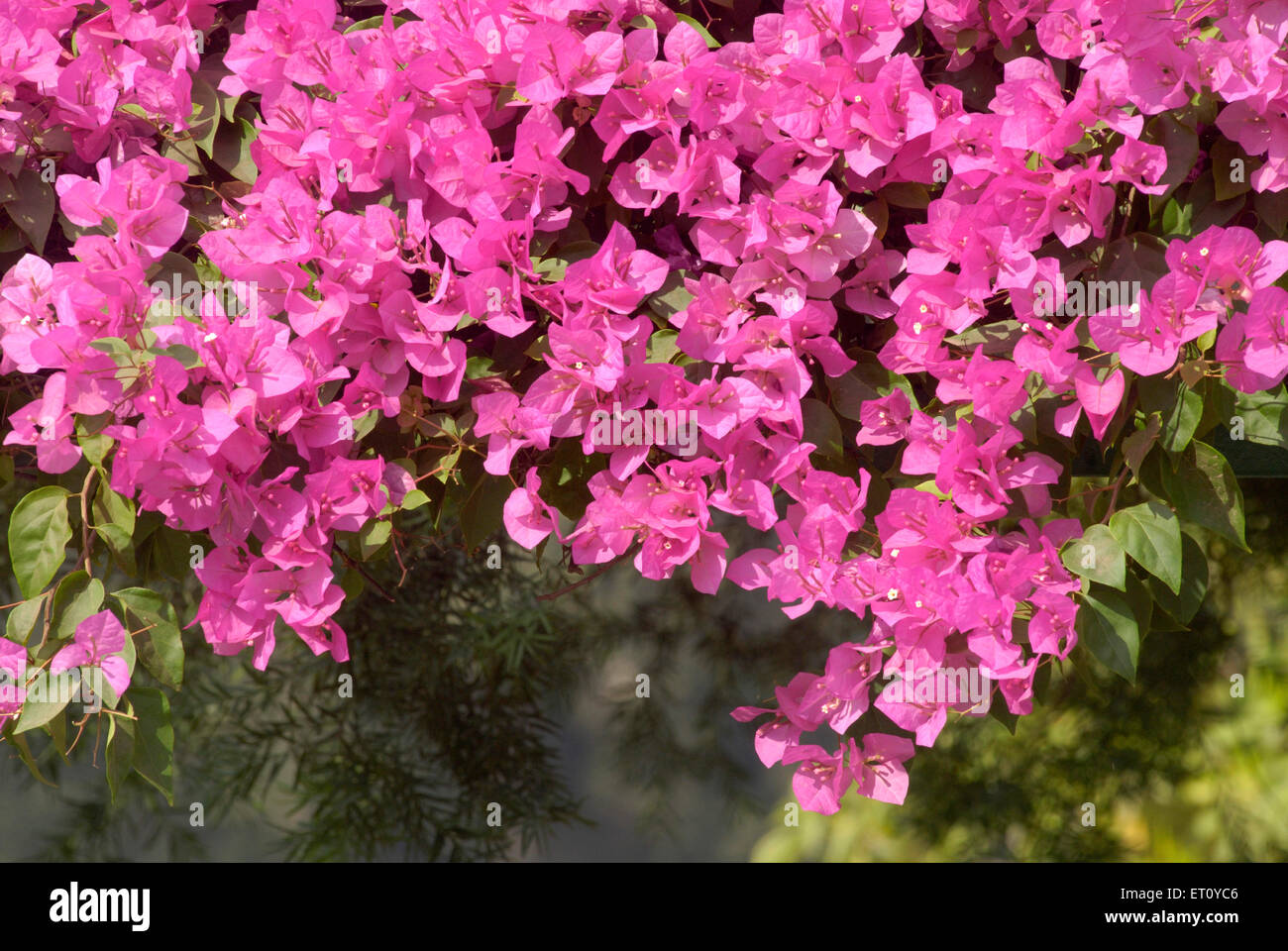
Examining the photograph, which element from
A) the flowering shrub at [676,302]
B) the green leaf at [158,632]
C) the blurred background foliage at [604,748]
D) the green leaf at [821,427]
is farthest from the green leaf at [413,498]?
the blurred background foliage at [604,748]

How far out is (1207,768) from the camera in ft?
5.83

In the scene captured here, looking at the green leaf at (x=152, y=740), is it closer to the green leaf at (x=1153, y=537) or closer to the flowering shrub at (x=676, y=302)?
the flowering shrub at (x=676, y=302)

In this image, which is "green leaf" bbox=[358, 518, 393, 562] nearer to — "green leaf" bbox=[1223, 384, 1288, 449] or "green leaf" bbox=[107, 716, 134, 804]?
"green leaf" bbox=[107, 716, 134, 804]

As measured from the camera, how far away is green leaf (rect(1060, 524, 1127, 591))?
0.73 metres

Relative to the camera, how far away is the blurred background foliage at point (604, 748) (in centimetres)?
180

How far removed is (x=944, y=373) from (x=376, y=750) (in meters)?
1.44

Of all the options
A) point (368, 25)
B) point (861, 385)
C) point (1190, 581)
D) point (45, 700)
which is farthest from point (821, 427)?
point (45, 700)

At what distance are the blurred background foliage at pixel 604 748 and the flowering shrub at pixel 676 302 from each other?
3.41 feet

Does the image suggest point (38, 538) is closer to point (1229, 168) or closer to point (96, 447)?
point (96, 447)

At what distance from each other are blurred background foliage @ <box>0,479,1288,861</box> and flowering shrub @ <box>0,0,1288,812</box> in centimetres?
104

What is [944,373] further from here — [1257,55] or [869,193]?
[1257,55]

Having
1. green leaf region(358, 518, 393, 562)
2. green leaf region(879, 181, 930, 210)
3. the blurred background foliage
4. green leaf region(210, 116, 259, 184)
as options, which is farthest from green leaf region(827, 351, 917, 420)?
the blurred background foliage

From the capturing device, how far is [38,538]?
0.78m

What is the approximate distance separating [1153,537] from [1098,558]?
4 centimetres
